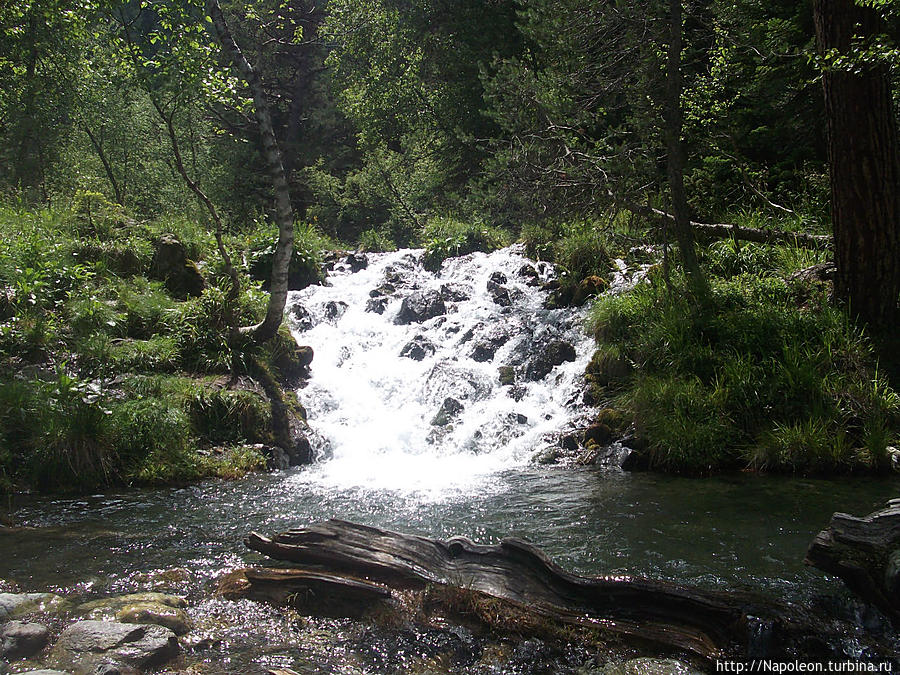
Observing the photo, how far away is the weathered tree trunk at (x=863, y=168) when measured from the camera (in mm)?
7727

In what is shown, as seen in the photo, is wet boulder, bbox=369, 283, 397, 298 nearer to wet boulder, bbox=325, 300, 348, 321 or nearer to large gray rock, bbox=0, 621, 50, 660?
wet boulder, bbox=325, 300, 348, 321

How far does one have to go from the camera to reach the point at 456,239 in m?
16.5

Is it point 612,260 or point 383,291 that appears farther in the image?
point 383,291

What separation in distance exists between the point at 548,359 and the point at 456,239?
679 centimetres

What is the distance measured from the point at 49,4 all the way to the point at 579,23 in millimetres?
8607

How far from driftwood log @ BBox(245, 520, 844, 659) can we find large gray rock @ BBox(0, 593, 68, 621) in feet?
4.11

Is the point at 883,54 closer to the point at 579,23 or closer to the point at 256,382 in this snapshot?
the point at 579,23

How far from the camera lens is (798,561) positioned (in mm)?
4777


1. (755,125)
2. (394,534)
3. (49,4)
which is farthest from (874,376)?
(49,4)

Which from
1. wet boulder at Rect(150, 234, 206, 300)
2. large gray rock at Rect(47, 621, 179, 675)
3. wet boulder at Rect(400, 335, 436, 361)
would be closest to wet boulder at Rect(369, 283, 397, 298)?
wet boulder at Rect(400, 335, 436, 361)

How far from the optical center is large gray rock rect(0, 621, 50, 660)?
3.44 meters

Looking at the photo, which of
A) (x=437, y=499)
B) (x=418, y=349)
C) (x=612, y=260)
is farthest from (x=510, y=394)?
(x=612, y=260)

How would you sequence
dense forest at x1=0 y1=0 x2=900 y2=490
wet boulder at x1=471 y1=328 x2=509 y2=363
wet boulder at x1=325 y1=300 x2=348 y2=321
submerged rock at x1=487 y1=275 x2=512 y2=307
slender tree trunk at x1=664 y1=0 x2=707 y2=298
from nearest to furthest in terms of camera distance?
dense forest at x1=0 y1=0 x2=900 y2=490 → slender tree trunk at x1=664 y1=0 x2=707 y2=298 → wet boulder at x1=471 y1=328 x2=509 y2=363 → submerged rock at x1=487 y1=275 x2=512 y2=307 → wet boulder at x1=325 y1=300 x2=348 y2=321

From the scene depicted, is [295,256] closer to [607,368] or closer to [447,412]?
[447,412]
